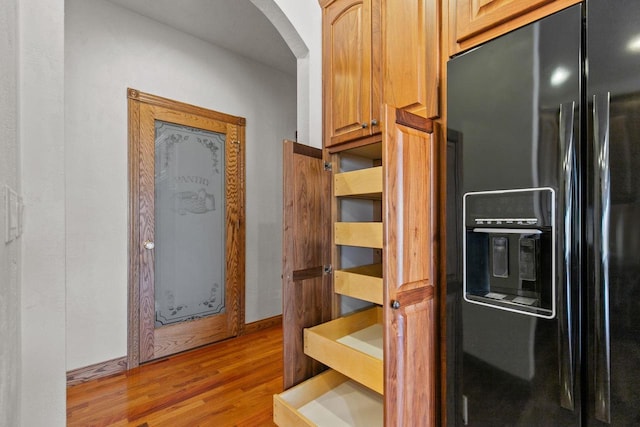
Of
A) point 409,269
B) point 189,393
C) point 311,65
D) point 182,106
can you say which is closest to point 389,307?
point 409,269

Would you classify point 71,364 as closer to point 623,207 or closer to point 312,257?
point 312,257

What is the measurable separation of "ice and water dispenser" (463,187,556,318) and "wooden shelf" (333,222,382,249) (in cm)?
35

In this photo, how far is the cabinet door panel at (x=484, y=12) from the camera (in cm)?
101

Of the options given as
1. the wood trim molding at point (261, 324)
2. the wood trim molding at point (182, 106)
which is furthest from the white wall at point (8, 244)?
the wood trim molding at point (261, 324)

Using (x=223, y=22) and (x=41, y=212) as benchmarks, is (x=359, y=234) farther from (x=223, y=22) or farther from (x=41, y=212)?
(x=223, y=22)

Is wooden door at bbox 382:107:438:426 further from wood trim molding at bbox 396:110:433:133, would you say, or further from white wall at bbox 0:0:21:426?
white wall at bbox 0:0:21:426

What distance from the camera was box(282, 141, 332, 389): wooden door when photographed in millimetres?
1559

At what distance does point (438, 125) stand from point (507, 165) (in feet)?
1.18

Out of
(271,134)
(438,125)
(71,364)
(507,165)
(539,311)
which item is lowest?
(71,364)

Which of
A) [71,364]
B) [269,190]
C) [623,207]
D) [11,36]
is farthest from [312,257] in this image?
[71,364]

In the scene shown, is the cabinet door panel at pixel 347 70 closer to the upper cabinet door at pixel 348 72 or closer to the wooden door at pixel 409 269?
the upper cabinet door at pixel 348 72

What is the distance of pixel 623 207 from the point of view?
2.60 feet

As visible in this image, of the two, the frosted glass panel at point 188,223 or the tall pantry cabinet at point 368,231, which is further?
the frosted glass panel at point 188,223

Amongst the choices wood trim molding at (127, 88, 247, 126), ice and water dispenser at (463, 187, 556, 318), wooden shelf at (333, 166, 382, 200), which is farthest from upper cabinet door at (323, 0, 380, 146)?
wood trim molding at (127, 88, 247, 126)
